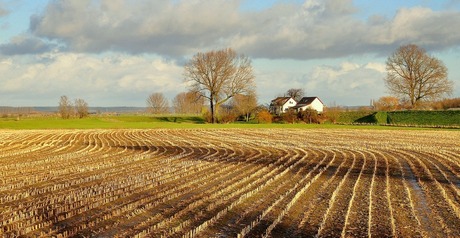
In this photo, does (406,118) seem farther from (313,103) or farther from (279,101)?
(279,101)

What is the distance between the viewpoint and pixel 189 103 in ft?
320

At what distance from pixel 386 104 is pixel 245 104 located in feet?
87.7

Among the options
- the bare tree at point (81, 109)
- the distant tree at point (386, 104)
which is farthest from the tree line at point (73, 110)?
the distant tree at point (386, 104)

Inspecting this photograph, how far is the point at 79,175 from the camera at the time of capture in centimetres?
1584

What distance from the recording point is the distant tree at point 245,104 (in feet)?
250

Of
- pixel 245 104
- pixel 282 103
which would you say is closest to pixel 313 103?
pixel 282 103

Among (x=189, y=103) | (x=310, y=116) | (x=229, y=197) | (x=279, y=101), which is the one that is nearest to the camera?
(x=229, y=197)

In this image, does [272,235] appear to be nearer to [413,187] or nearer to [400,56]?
[413,187]

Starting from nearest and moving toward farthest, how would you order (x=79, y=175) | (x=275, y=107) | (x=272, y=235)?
(x=272, y=235) → (x=79, y=175) → (x=275, y=107)

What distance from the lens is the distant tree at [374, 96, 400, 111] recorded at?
78106mm

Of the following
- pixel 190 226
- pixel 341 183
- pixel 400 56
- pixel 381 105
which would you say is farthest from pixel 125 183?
pixel 381 105

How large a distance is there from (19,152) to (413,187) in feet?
66.0

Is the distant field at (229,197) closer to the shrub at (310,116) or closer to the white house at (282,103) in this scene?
the shrub at (310,116)

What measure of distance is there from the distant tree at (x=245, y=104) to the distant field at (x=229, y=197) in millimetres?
55355
